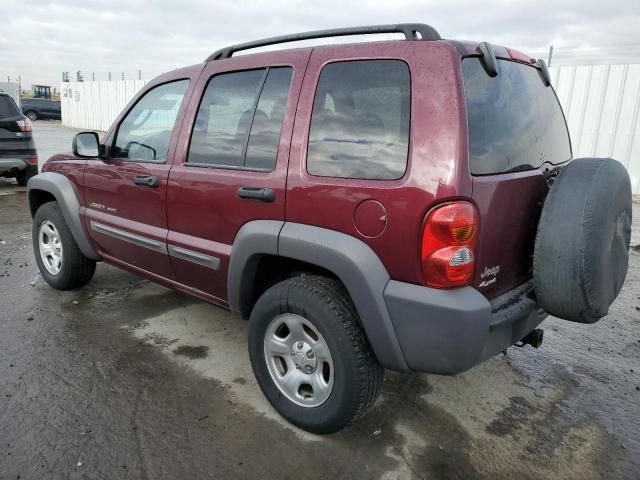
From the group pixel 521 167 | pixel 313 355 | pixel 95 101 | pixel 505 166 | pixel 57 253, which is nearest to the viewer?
pixel 505 166

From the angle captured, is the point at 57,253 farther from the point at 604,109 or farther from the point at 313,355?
the point at 604,109

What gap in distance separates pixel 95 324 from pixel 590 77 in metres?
9.61

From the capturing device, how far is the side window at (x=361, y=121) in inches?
81.1

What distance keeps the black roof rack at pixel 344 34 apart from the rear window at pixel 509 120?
0.23 meters

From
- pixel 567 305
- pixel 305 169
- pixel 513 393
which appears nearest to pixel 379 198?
pixel 305 169

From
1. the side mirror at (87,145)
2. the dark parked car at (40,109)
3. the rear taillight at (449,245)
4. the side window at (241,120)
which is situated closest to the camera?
the rear taillight at (449,245)

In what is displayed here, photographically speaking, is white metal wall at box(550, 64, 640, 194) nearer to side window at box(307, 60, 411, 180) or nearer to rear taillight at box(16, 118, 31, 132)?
side window at box(307, 60, 411, 180)

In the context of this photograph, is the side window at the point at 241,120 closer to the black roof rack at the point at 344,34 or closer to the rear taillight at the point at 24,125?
the black roof rack at the point at 344,34

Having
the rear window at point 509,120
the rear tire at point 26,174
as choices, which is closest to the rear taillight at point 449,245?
the rear window at point 509,120

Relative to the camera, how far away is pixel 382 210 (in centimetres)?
202

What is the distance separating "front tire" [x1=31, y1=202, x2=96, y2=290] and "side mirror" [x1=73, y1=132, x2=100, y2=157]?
2.54ft

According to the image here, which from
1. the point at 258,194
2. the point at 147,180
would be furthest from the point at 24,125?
the point at 258,194

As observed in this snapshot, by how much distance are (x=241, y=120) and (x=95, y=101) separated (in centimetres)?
2586

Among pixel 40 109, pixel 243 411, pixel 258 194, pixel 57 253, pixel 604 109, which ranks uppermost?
pixel 604 109
